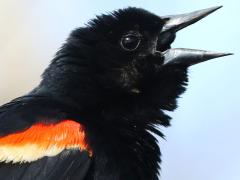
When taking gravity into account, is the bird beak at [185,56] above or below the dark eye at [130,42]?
below

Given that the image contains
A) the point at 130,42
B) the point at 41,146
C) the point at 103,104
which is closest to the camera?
the point at 41,146

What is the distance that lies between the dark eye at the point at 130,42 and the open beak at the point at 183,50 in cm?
19

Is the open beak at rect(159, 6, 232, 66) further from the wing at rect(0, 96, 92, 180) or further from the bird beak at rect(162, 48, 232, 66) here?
the wing at rect(0, 96, 92, 180)

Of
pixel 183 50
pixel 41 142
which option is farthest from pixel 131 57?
pixel 41 142

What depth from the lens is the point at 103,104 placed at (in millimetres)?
6574

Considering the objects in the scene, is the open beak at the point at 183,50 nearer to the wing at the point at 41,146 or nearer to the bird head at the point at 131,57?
the bird head at the point at 131,57

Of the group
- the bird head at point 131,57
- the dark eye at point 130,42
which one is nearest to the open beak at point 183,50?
the bird head at point 131,57

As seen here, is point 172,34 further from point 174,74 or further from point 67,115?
point 67,115

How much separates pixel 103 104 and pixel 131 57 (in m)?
0.39

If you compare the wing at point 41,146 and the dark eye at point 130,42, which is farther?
the dark eye at point 130,42

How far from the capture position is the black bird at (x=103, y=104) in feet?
20.3

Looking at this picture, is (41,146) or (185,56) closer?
(41,146)

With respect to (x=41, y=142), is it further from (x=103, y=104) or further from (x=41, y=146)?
(x=103, y=104)

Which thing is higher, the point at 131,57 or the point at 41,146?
the point at 131,57
